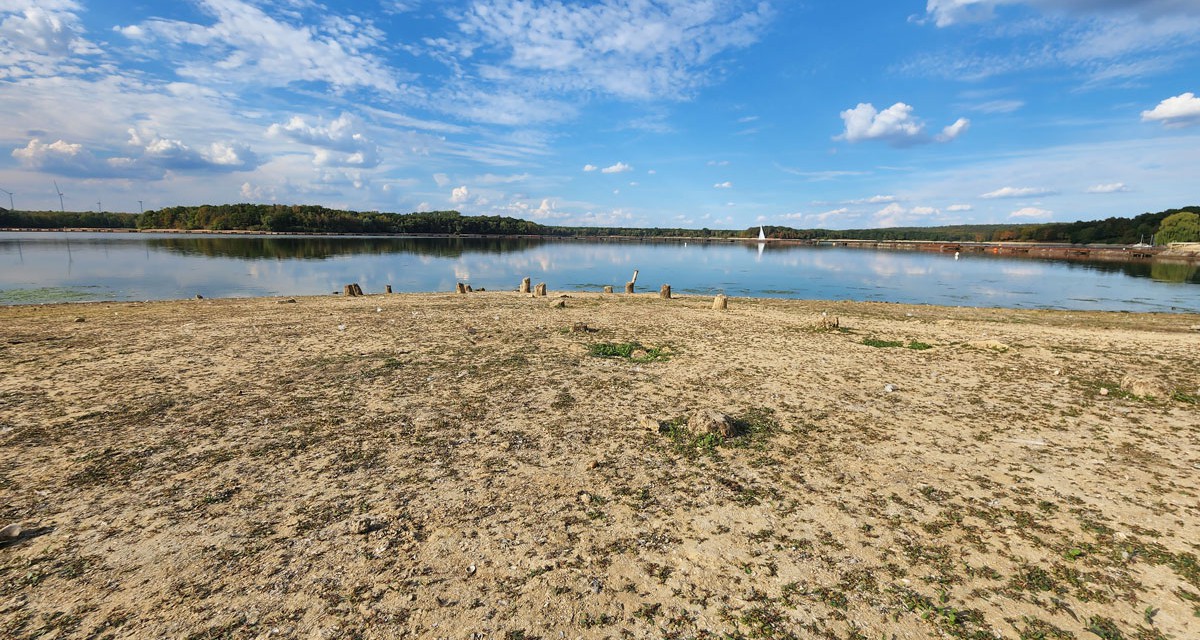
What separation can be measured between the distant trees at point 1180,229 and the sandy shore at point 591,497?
17084 cm

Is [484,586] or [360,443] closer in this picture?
[484,586]

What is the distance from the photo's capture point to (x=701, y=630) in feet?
13.0

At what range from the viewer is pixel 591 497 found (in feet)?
19.6

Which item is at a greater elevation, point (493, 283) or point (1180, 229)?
point (1180, 229)

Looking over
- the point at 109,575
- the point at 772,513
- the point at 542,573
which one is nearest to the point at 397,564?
the point at 542,573

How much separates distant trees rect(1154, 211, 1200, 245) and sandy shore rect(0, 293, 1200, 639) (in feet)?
560

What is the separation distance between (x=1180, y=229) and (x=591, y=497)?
189m

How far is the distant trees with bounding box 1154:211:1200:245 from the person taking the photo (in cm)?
11544

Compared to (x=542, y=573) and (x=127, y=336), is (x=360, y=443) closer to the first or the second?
(x=542, y=573)

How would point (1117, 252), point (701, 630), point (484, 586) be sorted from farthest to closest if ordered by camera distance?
point (1117, 252)
point (484, 586)
point (701, 630)

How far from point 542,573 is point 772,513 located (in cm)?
289

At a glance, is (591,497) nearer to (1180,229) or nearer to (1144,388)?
(1144,388)

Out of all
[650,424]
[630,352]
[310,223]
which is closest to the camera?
[650,424]

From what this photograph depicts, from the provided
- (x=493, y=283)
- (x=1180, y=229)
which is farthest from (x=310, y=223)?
(x=1180, y=229)
